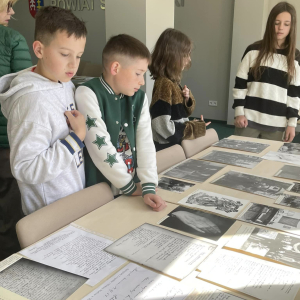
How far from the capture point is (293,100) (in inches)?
96.6

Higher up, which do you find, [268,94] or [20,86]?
[20,86]

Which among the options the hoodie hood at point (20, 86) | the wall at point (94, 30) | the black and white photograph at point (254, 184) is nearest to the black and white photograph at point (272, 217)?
the black and white photograph at point (254, 184)

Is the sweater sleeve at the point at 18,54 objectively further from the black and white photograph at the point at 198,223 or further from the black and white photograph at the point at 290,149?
the black and white photograph at the point at 290,149

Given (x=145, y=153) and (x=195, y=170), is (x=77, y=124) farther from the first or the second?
(x=195, y=170)

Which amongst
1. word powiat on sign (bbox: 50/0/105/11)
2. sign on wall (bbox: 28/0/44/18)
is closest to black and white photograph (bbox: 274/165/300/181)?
word powiat on sign (bbox: 50/0/105/11)

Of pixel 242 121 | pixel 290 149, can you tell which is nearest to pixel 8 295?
pixel 290 149

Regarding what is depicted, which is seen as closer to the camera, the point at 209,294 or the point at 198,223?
the point at 209,294

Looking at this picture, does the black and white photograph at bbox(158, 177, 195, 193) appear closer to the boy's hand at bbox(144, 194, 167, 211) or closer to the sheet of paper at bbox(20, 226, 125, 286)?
the boy's hand at bbox(144, 194, 167, 211)

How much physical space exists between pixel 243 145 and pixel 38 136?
1434mm

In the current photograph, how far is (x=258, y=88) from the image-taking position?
247 centimetres

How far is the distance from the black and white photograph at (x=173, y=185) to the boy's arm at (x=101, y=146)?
169mm

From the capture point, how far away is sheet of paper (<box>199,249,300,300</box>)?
2.64 ft

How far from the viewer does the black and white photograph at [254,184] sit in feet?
4.67

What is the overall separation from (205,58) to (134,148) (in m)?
4.68
